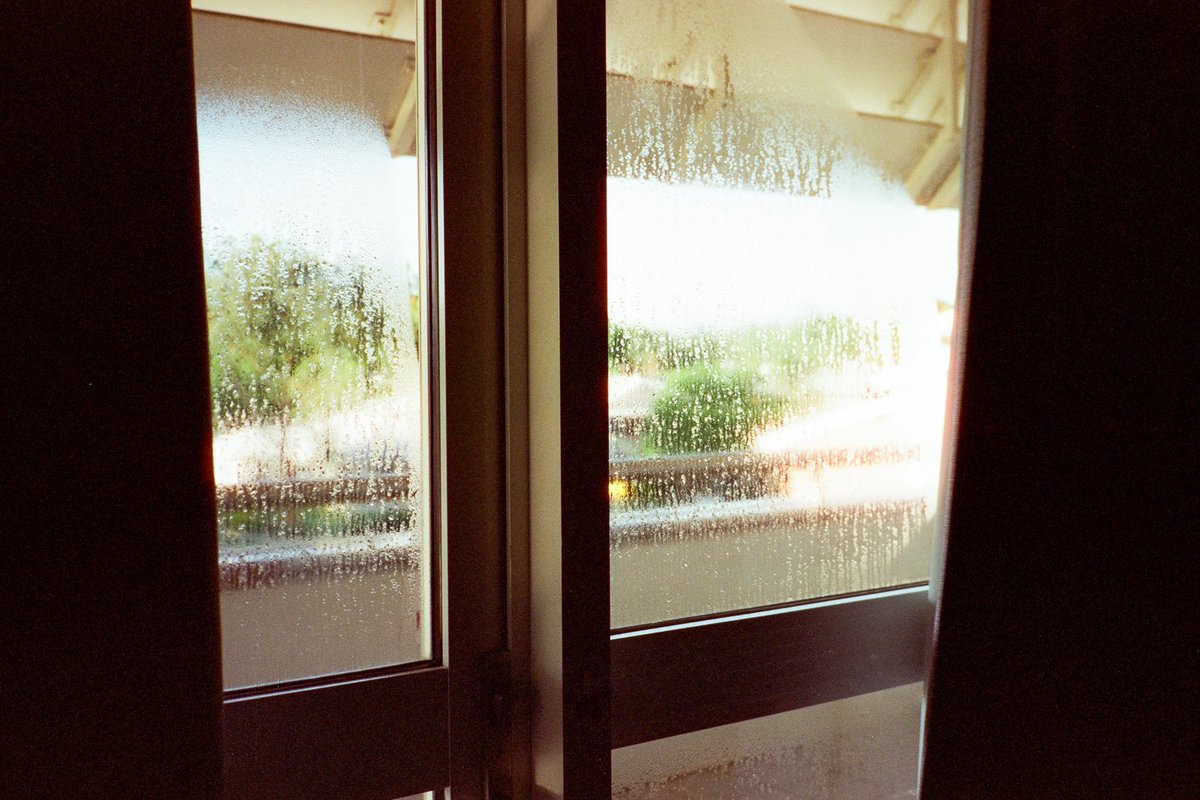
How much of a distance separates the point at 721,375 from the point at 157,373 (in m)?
0.76

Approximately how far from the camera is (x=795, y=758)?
1.40 metres

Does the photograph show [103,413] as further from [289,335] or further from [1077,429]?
[1077,429]

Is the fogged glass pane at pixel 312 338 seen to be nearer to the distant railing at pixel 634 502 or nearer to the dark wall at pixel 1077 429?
the distant railing at pixel 634 502

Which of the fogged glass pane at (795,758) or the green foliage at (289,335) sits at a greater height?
the green foliage at (289,335)

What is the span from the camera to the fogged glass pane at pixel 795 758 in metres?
1.27

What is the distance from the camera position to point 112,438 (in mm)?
797

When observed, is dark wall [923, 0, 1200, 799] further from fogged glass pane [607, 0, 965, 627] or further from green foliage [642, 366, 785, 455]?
green foliage [642, 366, 785, 455]

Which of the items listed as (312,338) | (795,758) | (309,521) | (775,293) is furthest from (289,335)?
(795,758)

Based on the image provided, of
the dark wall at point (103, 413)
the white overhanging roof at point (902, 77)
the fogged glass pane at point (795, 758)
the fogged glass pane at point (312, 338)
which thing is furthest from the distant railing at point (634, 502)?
the white overhanging roof at point (902, 77)

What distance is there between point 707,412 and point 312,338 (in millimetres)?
567

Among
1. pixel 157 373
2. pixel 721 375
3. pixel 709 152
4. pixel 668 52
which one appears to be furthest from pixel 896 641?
pixel 157 373

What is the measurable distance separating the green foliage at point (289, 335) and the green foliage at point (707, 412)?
1.29ft

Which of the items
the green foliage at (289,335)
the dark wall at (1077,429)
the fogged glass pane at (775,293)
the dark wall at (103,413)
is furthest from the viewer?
the dark wall at (1077,429)

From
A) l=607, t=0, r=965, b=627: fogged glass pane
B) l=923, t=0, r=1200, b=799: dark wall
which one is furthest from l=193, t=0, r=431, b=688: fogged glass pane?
l=923, t=0, r=1200, b=799: dark wall
